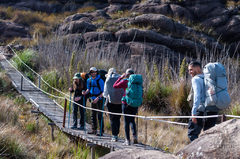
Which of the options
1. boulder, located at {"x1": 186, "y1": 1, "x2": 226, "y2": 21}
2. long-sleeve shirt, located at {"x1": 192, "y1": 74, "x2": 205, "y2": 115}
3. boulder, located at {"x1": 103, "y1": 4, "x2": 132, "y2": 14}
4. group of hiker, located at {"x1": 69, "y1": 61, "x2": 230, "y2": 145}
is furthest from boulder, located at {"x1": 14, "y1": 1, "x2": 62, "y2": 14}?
long-sleeve shirt, located at {"x1": 192, "y1": 74, "x2": 205, "y2": 115}

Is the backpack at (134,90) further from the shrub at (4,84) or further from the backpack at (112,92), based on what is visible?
the shrub at (4,84)

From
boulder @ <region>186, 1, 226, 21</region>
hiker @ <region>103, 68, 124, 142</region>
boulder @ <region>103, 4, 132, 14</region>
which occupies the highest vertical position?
boulder @ <region>103, 4, 132, 14</region>

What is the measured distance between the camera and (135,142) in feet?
Answer: 17.5

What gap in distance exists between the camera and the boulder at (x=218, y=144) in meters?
2.62

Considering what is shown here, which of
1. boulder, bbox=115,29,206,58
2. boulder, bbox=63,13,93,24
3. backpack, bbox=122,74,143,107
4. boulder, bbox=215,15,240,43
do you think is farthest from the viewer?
boulder, bbox=63,13,93,24

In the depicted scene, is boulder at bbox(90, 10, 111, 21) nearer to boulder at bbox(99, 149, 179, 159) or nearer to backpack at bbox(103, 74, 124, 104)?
backpack at bbox(103, 74, 124, 104)

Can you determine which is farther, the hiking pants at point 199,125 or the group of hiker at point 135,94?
the hiking pants at point 199,125

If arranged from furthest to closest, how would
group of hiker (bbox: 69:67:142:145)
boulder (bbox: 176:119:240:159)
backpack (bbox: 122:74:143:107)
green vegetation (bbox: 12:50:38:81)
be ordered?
green vegetation (bbox: 12:50:38:81), group of hiker (bbox: 69:67:142:145), backpack (bbox: 122:74:143:107), boulder (bbox: 176:119:240:159)

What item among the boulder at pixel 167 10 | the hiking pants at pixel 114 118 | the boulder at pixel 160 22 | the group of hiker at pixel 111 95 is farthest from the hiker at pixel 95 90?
the boulder at pixel 167 10

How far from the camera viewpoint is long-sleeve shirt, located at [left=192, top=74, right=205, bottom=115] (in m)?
4.00

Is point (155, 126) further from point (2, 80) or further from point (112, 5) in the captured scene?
point (112, 5)

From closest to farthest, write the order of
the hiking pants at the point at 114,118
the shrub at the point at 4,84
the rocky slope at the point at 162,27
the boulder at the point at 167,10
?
the hiking pants at the point at 114,118 → the shrub at the point at 4,84 → the rocky slope at the point at 162,27 → the boulder at the point at 167,10

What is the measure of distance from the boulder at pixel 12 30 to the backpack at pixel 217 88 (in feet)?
65.2

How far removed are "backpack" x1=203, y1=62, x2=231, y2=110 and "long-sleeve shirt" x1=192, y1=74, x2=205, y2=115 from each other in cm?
19
